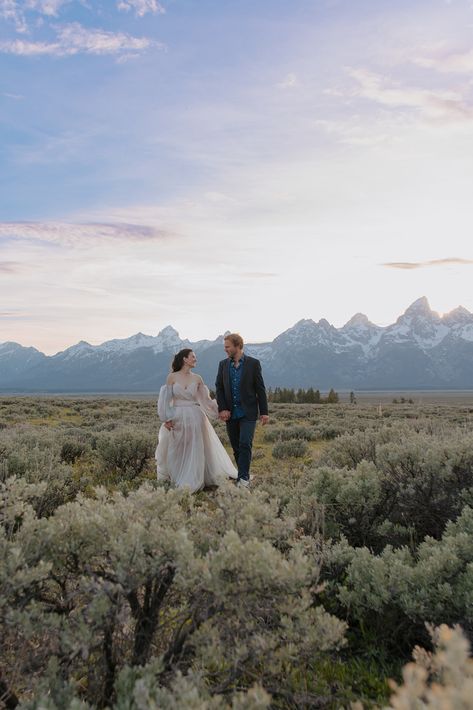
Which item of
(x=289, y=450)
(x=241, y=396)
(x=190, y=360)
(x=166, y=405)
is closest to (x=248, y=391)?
(x=241, y=396)

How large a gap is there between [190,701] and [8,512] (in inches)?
62.2

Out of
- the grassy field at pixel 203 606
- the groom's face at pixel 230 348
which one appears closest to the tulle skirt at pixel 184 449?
the groom's face at pixel 230 348

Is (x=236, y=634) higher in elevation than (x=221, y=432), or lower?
higher

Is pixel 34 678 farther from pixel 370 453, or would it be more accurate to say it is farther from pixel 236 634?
pixel 370 453

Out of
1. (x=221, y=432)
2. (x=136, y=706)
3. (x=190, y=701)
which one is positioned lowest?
(x=221, y=432)

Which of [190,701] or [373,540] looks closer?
[190,701]

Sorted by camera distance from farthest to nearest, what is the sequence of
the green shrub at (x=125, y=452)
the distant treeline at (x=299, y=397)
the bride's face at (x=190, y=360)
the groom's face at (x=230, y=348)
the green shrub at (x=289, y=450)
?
1. the distant treeline at (x=299, y=397)
2. the green shrub at (x=289, y=450)
3. the green shrub at (x=125, y=452)
4. the bride's face at (x=190, y=360)
5. the groom's face at (x=230, y=348)

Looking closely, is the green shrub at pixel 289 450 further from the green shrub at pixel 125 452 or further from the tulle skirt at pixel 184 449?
the tulle skirt at pixel 184 449

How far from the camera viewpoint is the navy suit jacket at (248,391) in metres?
10.2

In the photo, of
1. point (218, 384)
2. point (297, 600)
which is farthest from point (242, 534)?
point (218, 384)

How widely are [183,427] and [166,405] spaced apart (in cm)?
51

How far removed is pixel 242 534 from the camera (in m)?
3.18

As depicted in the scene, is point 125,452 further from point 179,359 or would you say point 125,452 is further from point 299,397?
point 299,397

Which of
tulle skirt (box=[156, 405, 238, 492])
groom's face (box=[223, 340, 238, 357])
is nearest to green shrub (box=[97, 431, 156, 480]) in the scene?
tulle skirt (box=[156, 405, 238, 492])
